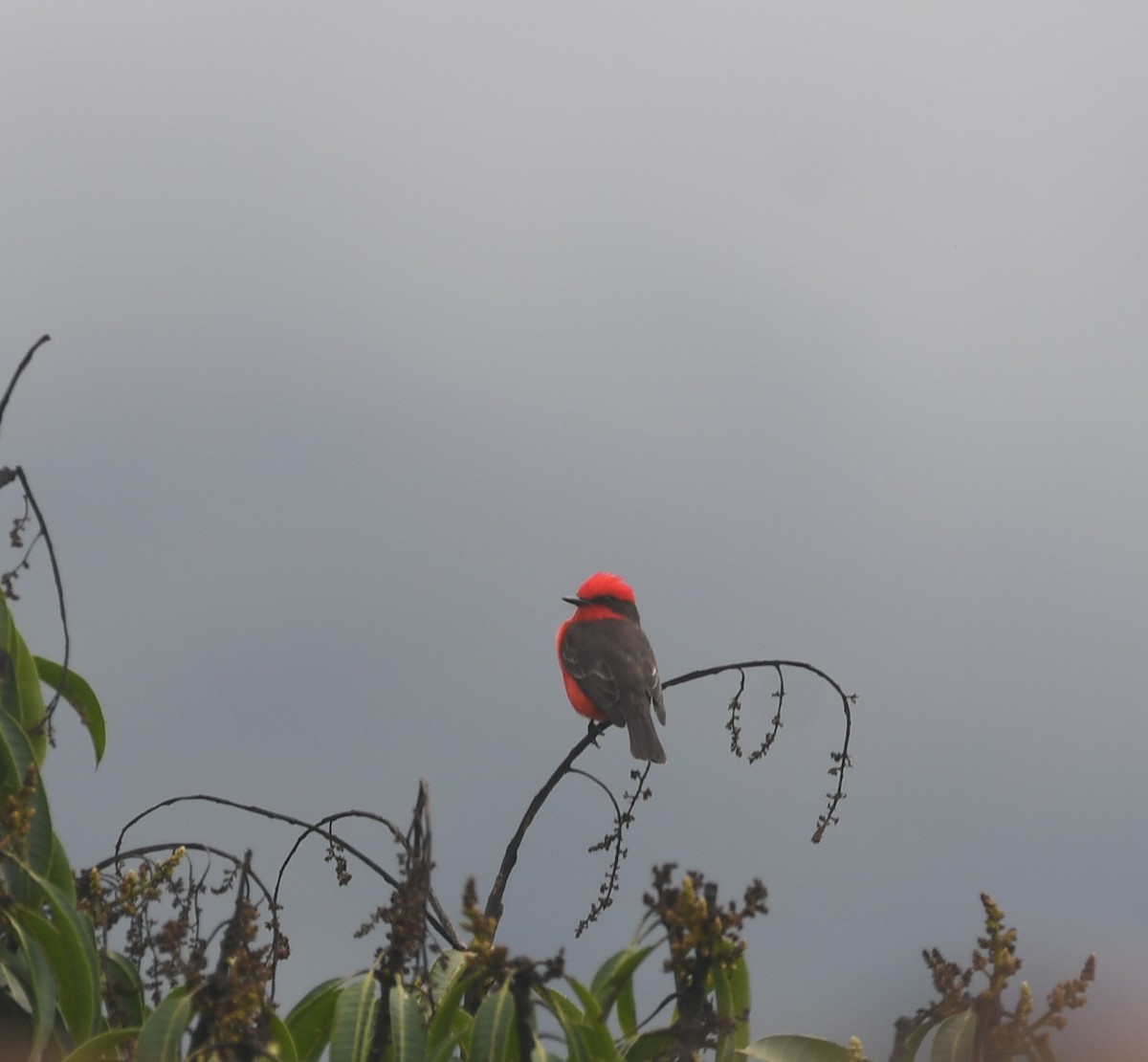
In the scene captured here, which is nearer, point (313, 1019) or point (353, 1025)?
point (353, 1025)

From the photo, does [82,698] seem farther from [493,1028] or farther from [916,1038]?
[916,1038]

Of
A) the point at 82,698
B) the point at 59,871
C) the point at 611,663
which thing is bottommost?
the point at 59,871

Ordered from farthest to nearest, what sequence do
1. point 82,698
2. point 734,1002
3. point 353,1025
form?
point 82,698 < point 734,1002 < point 353,1025

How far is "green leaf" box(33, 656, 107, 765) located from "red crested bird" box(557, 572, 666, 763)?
3.83 metres

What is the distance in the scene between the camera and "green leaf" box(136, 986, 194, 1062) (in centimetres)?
331

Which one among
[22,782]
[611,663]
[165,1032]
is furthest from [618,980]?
[611,663]

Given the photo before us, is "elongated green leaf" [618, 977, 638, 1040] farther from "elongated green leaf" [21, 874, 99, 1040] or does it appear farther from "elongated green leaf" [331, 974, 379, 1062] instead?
"elongated green leaf" [21, 874, 99, 1040]

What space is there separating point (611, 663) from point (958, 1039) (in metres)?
5.52

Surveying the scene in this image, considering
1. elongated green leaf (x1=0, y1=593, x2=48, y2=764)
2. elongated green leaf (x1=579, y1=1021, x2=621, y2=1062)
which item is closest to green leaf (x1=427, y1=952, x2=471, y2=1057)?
elongated green leaf (x1=579, y1=1021, x2=621, y2=1062)

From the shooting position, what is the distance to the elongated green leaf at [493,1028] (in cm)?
337

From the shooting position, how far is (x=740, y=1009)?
389 centimetres

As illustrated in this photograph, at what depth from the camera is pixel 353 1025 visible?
3629 mm

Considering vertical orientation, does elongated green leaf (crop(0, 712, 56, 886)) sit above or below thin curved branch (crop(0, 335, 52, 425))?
below

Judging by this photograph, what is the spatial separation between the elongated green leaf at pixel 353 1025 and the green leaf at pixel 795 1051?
941 millimetres
